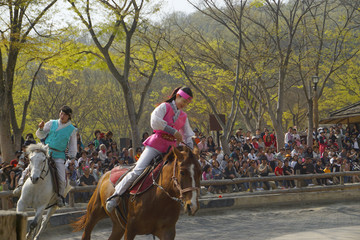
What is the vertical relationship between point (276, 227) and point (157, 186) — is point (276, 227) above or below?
below

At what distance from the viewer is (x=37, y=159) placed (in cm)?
883

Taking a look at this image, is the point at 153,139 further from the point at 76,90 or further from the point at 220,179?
the point at 76,90

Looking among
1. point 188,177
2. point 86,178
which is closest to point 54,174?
point 188,177

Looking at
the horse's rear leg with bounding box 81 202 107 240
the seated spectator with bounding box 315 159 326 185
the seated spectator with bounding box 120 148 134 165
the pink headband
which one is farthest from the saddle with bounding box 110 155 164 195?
the seated spectator with bounding box 315 159 326 185

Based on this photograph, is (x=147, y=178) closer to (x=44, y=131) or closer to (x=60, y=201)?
(x=60, y=201)

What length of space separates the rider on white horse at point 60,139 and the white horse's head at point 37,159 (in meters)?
0.39

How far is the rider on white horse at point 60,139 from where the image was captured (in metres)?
9.48

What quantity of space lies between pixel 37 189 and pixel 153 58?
51.1 feet

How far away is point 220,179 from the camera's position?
16.7m

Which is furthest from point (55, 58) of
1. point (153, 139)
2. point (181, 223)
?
point (153, 139)

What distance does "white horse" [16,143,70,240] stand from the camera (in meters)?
8.86

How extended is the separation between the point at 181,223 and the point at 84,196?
2.91m

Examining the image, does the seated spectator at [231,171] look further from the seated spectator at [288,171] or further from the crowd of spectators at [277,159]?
the seated spectator at [288,171]

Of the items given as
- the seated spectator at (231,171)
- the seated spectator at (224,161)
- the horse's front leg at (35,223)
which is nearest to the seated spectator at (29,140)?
the horse's front leg at (35,223)
